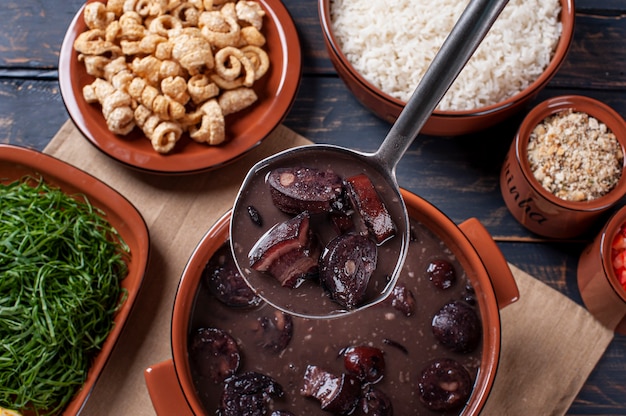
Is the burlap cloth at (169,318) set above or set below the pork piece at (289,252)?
below

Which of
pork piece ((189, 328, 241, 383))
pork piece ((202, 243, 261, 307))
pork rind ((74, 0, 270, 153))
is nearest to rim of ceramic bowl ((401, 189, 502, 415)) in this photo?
pork piece ((202, 243, 261, 307))

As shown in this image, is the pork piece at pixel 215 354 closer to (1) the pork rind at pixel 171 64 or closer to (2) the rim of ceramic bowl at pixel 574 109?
(1) the pork rind at pixel 171 64

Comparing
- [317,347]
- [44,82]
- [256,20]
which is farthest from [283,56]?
[317,347]

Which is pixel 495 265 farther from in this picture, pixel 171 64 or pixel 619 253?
pixel 171 64

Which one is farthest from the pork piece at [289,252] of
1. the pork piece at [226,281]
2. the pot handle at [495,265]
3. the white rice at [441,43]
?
Answer: the white rice at [441,43]

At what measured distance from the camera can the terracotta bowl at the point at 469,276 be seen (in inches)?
77.6

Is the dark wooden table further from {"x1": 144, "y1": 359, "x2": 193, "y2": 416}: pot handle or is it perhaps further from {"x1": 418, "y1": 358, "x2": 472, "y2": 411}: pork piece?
{"x1": 144, "y1": 359, "x2": 193, "y2": 416}: pot handle

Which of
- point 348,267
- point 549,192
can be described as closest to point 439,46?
point 549,192

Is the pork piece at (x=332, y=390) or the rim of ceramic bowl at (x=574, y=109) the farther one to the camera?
the rim of ceramic bowl at (x=574, y=109)

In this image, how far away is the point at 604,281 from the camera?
228 centimetres

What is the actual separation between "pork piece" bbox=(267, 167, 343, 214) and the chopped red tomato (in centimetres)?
110

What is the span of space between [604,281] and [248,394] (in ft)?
4.07

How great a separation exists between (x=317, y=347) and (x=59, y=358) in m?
0.87

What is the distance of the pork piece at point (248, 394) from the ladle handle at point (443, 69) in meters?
0.73
